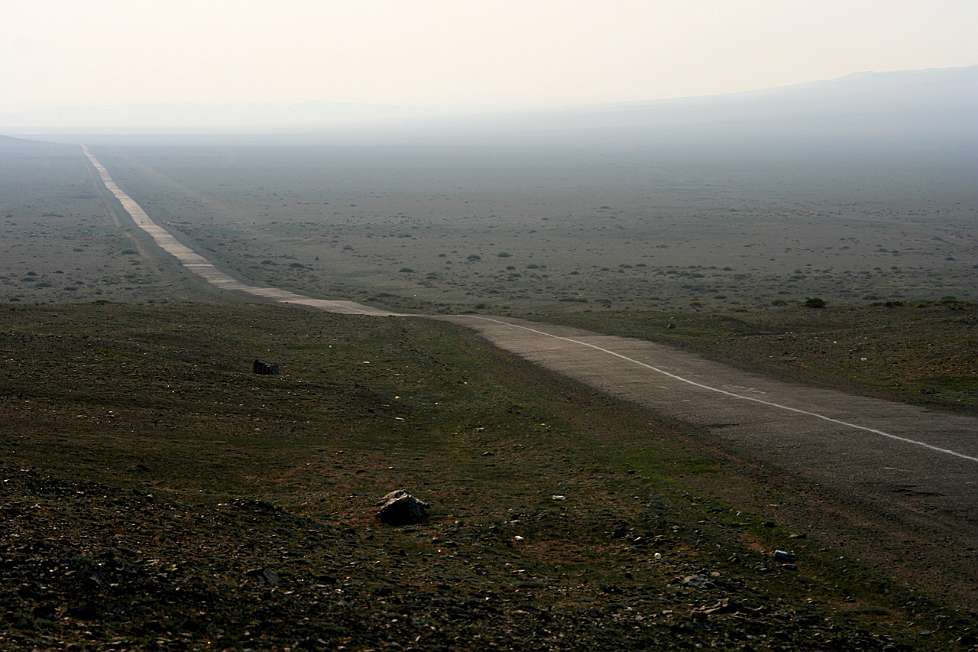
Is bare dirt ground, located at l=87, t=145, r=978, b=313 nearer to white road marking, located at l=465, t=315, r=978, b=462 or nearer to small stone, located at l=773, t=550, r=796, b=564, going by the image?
white road marking, located at l=465, t=315, r=978, b=462

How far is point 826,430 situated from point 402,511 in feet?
26.1

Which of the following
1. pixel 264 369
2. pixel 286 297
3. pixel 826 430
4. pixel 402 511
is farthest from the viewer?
pixel 286 297

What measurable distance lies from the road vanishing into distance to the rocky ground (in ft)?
3.29

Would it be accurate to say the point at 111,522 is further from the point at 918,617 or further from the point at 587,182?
the point at 587,182

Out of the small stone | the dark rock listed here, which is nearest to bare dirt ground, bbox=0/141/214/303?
the dark rock

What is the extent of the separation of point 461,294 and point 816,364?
86.4 feet

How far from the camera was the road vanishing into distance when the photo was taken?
12.2 m

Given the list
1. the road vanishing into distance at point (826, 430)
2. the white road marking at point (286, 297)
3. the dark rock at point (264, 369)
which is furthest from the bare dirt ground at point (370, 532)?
the white road marking at point (286, 297)

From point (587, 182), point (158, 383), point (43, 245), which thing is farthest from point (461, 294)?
point (587, 182)

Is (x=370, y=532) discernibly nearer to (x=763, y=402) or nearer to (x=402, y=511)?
(x=402, y=511)

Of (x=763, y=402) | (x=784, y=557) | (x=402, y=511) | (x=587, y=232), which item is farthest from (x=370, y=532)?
(x=587, y=232)

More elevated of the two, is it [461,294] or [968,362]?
[968,362]

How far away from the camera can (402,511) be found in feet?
39.6

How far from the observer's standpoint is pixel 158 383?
18297 millimetres
